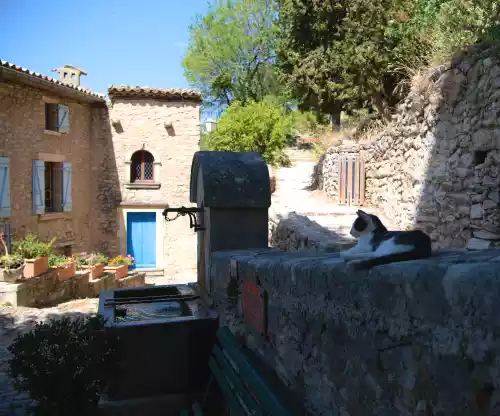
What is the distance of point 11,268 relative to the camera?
362 inches

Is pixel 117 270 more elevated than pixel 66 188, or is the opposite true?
pixel 66 188

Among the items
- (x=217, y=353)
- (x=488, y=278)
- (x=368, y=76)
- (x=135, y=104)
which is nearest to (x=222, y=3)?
(x=135, y=104)

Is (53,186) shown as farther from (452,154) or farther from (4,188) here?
(452,154)

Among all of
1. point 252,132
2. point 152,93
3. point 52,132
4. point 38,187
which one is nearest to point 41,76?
point 52,132

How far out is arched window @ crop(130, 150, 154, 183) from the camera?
1506 centimetres

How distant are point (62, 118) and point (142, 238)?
14.1ft

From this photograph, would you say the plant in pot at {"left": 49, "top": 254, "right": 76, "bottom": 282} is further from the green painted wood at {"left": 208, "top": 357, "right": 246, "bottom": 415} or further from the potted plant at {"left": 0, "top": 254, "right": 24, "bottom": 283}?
the green painted wood at {"left": 208, "top": 357, "right": 246, "bottom": 415}

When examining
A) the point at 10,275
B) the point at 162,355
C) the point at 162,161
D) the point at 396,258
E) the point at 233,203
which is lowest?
the point at 10,275

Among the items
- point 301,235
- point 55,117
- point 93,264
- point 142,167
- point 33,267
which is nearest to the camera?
point 301,235

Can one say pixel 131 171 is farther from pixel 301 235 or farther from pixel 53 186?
pixel 301 235

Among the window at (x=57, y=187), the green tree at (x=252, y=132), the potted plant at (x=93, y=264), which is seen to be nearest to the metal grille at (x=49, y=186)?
the window at (x=57, y=187)

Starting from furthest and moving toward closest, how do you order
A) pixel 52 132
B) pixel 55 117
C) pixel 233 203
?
1. pixel 55 117
2. pixel 52 132
3. pixel 233 203

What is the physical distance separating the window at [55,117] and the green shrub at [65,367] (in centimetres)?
1053

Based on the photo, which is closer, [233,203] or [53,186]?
[233,203]
